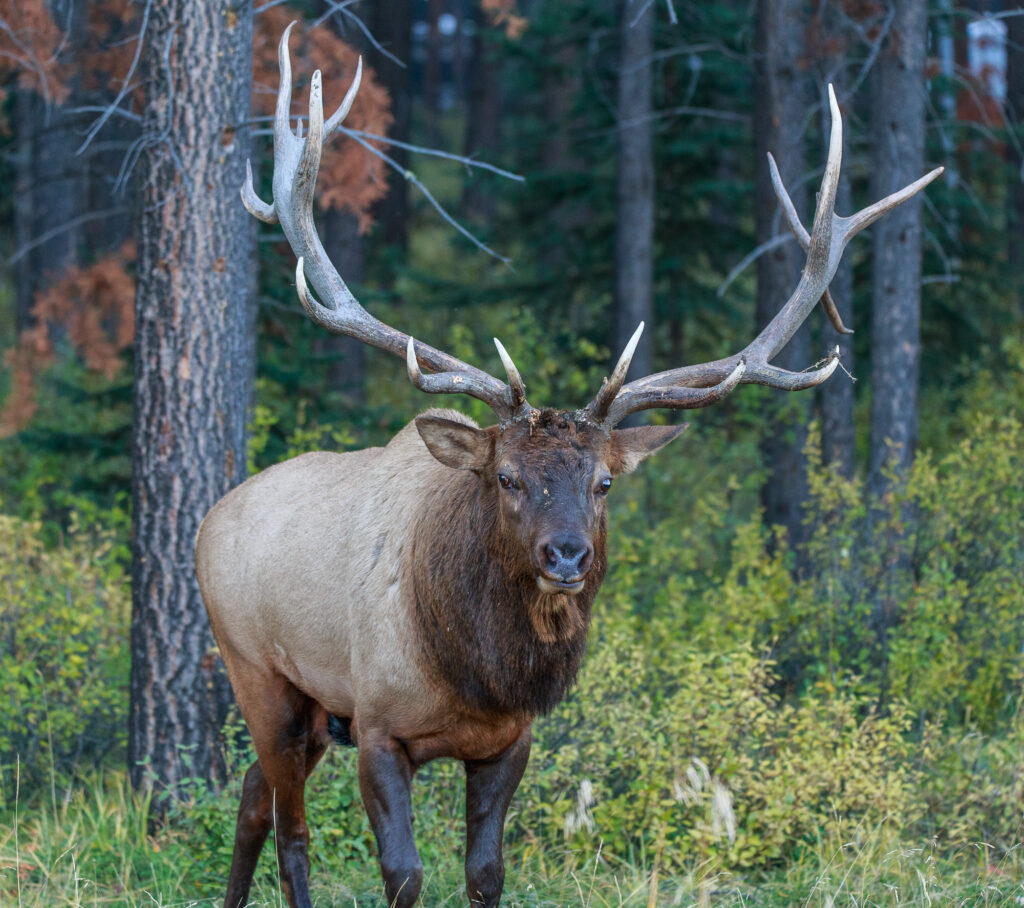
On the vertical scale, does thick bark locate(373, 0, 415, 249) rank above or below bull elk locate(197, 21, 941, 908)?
above

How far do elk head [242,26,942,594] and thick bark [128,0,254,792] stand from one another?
909mm

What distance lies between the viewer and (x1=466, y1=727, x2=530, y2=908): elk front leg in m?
4.85

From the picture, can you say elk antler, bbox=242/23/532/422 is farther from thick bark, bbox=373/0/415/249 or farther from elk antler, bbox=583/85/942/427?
thick bark, bbox=373/0/415/249

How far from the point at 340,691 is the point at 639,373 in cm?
824

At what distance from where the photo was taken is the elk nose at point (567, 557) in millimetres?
4156

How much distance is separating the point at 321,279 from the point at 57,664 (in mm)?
3415

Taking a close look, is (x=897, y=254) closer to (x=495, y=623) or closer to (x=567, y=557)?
(x=495, y=623)

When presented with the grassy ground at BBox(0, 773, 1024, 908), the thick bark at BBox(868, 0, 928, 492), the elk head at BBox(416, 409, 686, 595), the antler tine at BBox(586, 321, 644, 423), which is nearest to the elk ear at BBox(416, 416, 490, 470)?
the elk head at BBox(416, 409, 686, 595)

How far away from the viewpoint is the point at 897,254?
9742 millimetres

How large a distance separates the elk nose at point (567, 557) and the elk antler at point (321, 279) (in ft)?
2.16

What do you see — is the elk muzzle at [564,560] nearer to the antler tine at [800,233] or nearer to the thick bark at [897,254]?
the antler tine at [800,233]

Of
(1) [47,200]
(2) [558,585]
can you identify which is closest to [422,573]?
(2) [558,585]

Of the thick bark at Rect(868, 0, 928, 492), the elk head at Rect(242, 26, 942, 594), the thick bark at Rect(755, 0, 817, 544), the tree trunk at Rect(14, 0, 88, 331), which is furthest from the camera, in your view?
the tree trunk at Rect(14, 0, 88, 331)

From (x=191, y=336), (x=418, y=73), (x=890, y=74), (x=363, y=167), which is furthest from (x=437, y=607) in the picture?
(x=418, y=73)
